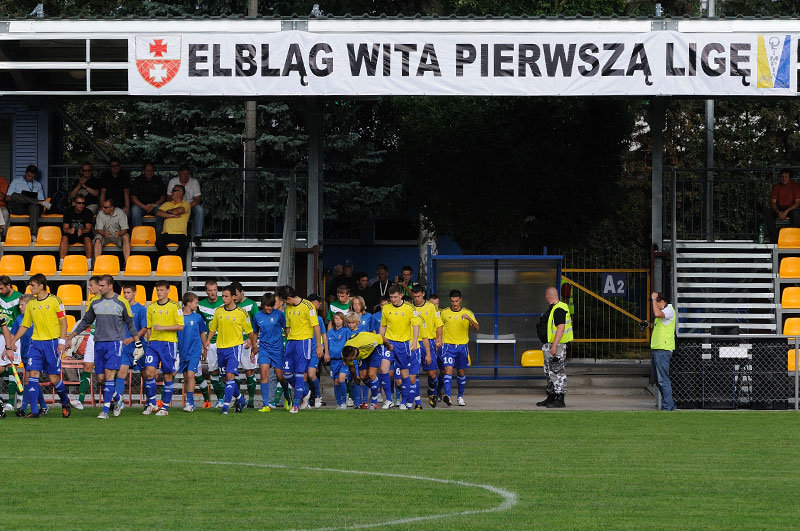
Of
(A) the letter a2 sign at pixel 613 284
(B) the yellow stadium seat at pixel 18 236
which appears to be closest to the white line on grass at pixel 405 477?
(B) the yellow stadium seat at pixel 18 236

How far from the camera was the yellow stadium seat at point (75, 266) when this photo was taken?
23828 millimetres

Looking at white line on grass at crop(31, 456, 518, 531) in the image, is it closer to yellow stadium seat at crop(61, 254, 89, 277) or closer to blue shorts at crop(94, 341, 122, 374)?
blue shorts at crop(94, 341, 122, 374)

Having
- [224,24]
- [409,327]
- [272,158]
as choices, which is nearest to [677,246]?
[409,327]

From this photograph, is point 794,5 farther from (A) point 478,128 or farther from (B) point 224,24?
(B) point 224,24

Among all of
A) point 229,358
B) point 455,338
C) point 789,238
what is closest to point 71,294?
point 229,358

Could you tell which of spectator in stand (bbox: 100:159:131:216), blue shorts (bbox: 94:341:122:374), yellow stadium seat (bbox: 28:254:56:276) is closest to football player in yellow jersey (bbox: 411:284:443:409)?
blue shorts (bbox: 94:341:122:374)

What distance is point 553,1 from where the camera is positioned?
34250 millimetres

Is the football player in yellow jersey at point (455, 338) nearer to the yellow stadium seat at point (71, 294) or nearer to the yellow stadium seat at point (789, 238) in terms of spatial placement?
the yellow stadium seat at point (71, 294)

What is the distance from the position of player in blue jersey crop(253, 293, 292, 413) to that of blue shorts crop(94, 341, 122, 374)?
89.8 inches

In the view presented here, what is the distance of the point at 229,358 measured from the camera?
62.8 feet

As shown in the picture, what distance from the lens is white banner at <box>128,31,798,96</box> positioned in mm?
22188

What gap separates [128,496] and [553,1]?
25852 millimetres

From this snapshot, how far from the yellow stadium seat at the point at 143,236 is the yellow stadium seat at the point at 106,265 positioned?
3.54 feet

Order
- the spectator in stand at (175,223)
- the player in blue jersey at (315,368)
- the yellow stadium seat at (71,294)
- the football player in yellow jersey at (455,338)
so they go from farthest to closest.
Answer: the spectator in stand at (175,223) < the yellow stadium seat at (71,294) < the football player in yellow jersey at (455,338) < the player in blue jersey at (315,368)
